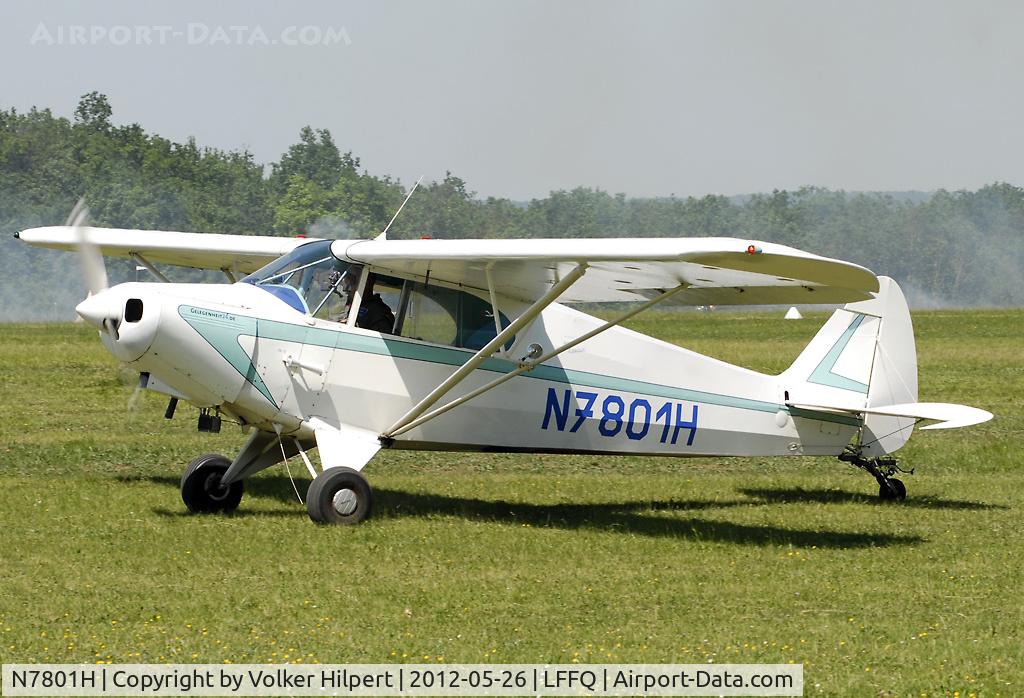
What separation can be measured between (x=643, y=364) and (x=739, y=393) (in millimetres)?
1110

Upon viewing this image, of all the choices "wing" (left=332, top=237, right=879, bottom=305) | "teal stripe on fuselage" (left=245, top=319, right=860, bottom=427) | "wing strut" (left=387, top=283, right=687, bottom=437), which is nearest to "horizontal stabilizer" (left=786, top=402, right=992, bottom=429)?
"teal stripe on fuselage" (left=245, top=319, right=860, bottom=427)

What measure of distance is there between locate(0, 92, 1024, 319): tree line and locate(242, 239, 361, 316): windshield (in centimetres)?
5338

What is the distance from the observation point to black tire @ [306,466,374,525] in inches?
459

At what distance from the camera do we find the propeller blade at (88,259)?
12.1 metres

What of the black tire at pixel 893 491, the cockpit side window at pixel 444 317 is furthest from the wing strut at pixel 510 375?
the black tire at pixel 893 491

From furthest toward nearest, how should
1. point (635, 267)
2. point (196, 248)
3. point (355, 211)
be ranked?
point (355, 211), point (196, 248), point (635, 267)

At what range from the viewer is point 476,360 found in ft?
39.5

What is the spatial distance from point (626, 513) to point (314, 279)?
12.4ft

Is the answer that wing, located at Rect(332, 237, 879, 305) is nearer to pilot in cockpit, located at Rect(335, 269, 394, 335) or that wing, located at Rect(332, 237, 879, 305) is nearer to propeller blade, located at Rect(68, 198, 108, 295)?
pilot in cockpit, located at Rect(335, 269, 394, 335)

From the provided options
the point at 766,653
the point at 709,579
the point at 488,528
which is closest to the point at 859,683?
the point at 766,653

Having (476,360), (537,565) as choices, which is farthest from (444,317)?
(537,565)

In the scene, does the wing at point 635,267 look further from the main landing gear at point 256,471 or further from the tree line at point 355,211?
A: the tree line at point 355,211
